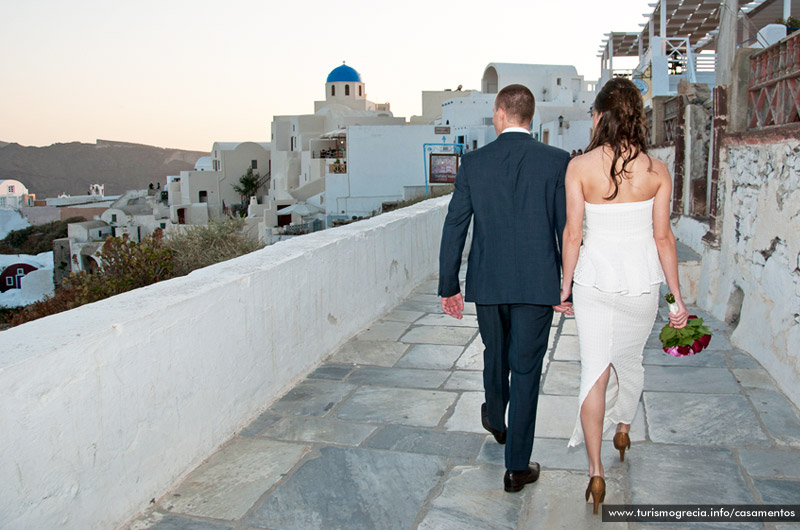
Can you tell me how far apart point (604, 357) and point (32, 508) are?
2.00 metres

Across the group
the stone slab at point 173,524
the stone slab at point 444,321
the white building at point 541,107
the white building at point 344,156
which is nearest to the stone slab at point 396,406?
the stone slab at point 173,524

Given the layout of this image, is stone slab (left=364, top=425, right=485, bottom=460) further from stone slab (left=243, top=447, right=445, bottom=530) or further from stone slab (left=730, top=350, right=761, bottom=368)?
stone slab (left=730, top=350, right=761, bottom=368)

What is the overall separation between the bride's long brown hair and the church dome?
61847 mm

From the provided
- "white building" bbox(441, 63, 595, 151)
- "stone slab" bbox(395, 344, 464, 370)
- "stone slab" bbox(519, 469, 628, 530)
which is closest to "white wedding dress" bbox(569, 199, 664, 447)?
"stone slab" bbox(519, 469, 628, 530)

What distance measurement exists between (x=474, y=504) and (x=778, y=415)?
183 cm

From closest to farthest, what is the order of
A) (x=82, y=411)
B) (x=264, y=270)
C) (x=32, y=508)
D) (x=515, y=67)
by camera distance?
(x=32, y=508), (x=82, y=411), (x=264, y=270), (x=515, y=67)

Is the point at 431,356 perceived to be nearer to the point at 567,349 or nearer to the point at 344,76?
the point at 567,349

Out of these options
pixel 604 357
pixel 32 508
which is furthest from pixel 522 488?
pixel 32 508

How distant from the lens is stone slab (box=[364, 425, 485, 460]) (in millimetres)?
3248

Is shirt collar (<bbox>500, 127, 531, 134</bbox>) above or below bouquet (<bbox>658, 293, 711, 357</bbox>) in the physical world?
above

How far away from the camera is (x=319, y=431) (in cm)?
348

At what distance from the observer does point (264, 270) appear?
3816 mm

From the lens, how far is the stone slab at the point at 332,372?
4363 mm

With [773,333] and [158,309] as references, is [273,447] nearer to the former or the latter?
[158,309]
